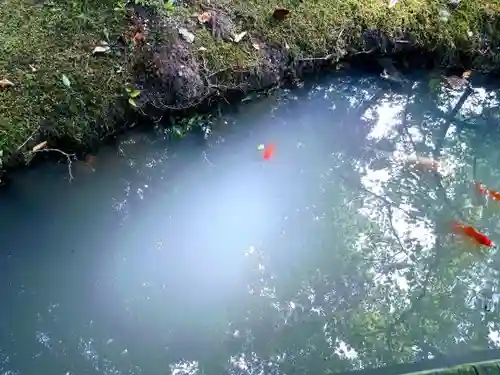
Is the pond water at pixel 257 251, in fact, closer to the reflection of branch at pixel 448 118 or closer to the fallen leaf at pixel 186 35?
the reflection of branch at pixel 448 118

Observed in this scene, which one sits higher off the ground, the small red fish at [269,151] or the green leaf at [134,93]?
the green leaf at [134,93]

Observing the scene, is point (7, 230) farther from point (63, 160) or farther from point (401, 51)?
point (401, 51)

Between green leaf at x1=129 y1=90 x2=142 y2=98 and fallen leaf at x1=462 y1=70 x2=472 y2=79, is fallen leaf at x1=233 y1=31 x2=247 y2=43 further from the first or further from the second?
fallen leaf at x1=462 y1=70 x2=472 y2=79

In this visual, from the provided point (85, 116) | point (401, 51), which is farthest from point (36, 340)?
point (401, 51)

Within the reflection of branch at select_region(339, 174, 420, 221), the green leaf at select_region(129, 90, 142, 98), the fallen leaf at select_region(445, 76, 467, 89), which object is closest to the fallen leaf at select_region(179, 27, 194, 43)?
the green leaf at select_region(129, 90, 142, 98)

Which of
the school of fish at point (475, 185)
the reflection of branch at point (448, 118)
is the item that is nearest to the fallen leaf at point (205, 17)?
the school of fish at point (475, 185)

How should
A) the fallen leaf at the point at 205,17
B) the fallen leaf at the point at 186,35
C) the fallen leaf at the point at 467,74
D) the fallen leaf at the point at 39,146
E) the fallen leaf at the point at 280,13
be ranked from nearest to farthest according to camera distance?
the fallen leaf at the point at 39,146 < the fallen leaf at the point at 186,35 < the fallen leaf at the point at 205,17 < the fallen leaf at the point at 280,13 < the fallen leaf at the point at 467,74

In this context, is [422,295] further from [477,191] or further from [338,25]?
[338,25]
